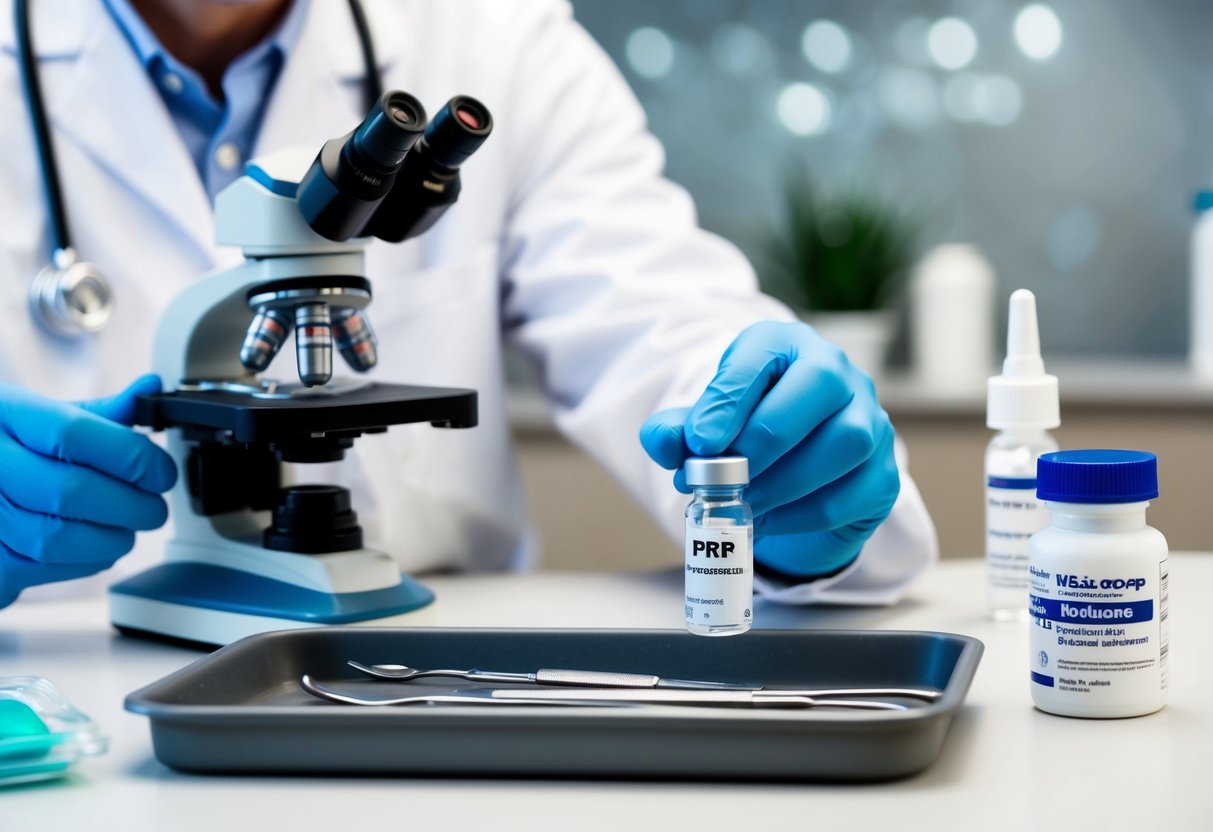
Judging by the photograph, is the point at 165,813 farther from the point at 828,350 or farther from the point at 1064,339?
the point at 1064,339

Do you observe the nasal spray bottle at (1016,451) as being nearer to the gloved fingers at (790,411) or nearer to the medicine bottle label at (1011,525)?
the medicine bottle label at (1011,525)

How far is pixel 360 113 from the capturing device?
53.4 inches

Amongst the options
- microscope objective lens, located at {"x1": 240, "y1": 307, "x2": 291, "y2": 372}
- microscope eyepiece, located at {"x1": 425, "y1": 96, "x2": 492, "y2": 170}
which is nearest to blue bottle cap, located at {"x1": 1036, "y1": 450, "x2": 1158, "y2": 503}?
microscope eyepiece, located at {"x1": 425, "y1": 96, "x2": 492, "y2": 170}

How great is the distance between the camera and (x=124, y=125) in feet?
4.19

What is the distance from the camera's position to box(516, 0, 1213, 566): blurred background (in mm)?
2328

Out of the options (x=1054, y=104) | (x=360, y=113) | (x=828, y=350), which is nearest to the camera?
(x=828, y=350)

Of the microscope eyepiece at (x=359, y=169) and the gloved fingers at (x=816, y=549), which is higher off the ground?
the microscope eyepiece at (x=359, y=169)

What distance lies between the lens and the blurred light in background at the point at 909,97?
245cm

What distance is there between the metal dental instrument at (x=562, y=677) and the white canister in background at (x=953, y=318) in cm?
154

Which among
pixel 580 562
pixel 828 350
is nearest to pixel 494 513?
pixel 828 350

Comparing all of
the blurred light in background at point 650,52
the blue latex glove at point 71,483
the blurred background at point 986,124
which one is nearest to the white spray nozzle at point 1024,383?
the blue latex glove at point 71,483

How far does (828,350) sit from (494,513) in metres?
0.55

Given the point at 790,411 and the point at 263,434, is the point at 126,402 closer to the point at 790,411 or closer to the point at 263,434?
the point at 263,434

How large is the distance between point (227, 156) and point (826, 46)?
4.86 ft
